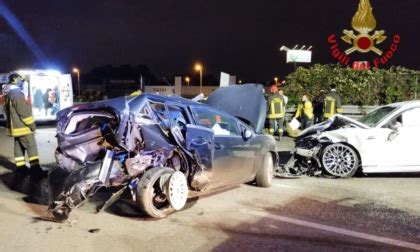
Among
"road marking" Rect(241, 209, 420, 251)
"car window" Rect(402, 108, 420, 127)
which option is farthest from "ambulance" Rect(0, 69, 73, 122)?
"road marking" Rect(241, 209, 420, 251)

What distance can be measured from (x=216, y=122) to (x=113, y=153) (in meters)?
1.79

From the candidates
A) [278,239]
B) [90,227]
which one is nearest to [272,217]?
[278,239]

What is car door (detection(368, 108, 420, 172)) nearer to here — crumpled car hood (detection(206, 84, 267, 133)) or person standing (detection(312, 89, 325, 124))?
crumpled car hood (detection(206, 84, 267, 133))

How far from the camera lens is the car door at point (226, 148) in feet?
22.1

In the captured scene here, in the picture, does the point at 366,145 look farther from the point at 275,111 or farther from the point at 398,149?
the point at 275,111

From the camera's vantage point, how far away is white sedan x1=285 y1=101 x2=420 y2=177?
8781 mm

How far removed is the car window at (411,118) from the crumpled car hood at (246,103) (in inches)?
105

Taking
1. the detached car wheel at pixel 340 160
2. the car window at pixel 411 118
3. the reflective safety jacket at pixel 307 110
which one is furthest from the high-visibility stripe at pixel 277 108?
the car window at pixel 411 118

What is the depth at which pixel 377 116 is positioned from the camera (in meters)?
9.48

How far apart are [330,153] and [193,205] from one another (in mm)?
3379

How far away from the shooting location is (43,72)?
19859 mm

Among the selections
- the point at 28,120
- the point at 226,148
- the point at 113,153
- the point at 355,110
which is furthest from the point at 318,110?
the point at 113,153

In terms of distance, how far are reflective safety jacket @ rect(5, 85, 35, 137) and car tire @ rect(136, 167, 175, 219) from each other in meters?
3.58

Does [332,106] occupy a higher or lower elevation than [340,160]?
higher
